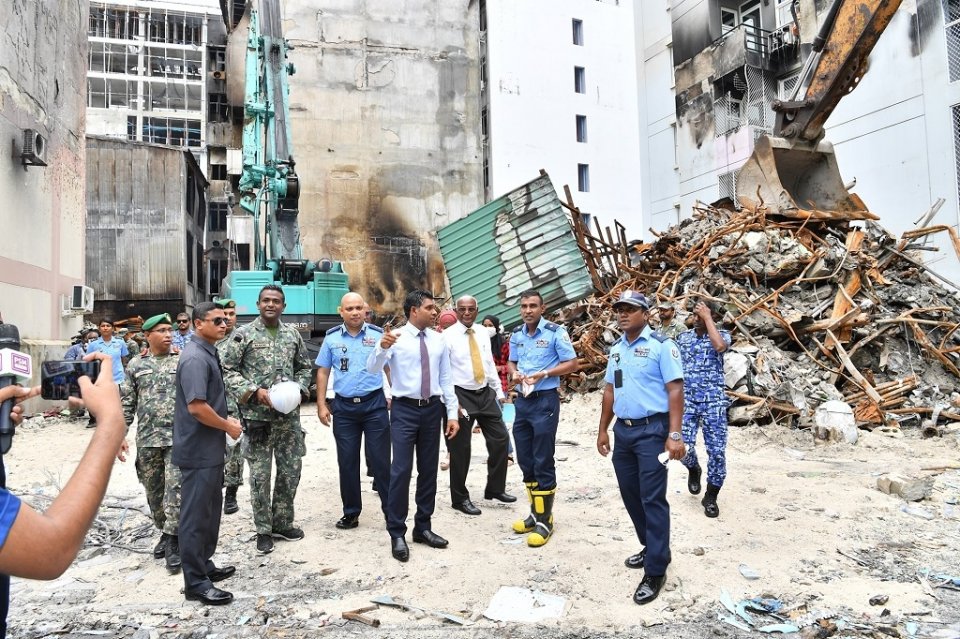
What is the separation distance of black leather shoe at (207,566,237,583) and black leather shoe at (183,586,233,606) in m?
0.28

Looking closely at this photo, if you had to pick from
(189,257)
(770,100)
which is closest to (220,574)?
(770,100)

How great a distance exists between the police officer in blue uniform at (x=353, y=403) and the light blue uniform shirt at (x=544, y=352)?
110 cm

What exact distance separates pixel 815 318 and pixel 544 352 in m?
6.05

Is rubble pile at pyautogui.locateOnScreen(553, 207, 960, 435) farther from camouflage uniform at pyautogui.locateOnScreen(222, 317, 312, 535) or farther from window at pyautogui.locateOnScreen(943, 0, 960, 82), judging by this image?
camouflage uniform at pyautogui.locateOnScreen(222, 317, 312, 535)

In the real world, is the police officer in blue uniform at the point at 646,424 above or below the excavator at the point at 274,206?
below

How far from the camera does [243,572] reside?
3871 millimetres

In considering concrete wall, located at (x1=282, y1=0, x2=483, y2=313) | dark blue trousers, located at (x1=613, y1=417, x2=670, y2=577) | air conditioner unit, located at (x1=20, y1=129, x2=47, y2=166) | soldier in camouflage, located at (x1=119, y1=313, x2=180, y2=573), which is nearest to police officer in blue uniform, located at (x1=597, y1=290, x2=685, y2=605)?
dark blue trousers, located at (x1=613, y1=417, x2=670, y2=577)

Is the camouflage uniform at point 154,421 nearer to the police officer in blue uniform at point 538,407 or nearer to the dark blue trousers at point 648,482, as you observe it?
the police officer in blue uniform at point 538,407

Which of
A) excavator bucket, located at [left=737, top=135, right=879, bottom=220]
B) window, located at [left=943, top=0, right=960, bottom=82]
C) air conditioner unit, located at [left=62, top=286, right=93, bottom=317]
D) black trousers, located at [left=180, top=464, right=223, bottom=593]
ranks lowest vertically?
black trousers, located at [left=180, top=464, right=223, bottom=593]

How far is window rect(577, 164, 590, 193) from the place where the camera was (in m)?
32.5

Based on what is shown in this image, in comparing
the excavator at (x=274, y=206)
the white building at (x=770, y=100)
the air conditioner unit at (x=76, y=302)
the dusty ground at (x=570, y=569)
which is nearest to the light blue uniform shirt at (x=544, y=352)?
the dusty ground at (x=570, y=569)

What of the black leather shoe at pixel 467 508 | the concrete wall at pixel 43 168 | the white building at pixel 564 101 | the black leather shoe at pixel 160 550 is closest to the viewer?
the black leather shoe at pixel 160 550

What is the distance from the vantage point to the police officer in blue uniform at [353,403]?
4492 mm

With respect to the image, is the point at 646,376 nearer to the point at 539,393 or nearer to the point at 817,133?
the point at 539,393
